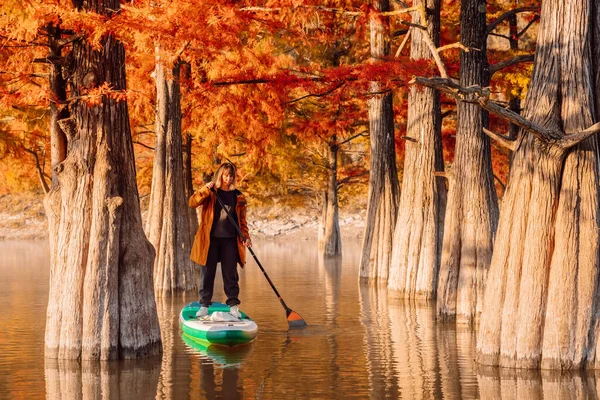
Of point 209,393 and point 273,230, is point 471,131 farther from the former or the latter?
point 273,230

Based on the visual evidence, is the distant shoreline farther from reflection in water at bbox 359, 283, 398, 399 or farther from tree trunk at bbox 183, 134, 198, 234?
reflection in water at bbox 359, 283, 398, 399

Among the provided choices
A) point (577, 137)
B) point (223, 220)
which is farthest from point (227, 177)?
point (577, 137)

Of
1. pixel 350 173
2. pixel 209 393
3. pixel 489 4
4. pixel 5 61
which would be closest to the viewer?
pixel 209 393

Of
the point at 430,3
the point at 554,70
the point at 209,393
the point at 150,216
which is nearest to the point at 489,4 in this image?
the point at 430,3

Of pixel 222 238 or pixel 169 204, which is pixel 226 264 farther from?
pixel 169 204

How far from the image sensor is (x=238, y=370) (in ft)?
38.1

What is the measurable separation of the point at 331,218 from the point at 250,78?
714 inches

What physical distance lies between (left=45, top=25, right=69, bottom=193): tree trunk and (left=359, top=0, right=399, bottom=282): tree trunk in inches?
456

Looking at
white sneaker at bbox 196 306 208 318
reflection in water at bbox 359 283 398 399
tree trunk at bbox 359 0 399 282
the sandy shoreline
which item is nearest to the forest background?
tree trunk at bbox 359 0 399 282

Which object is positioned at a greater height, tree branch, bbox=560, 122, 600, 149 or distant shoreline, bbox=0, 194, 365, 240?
tree branch, bbox=560, 122, 600, 149

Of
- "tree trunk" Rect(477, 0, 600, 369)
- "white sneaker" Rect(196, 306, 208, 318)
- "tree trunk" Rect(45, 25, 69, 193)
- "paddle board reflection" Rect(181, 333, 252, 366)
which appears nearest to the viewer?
"tree trunk" Rect(477, 0, 600, 369)

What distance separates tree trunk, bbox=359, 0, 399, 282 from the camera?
23.4 meters

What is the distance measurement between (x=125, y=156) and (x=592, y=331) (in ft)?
19.1

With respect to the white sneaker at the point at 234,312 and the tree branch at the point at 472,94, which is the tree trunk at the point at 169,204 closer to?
the white sneaker at the point at 234,312
